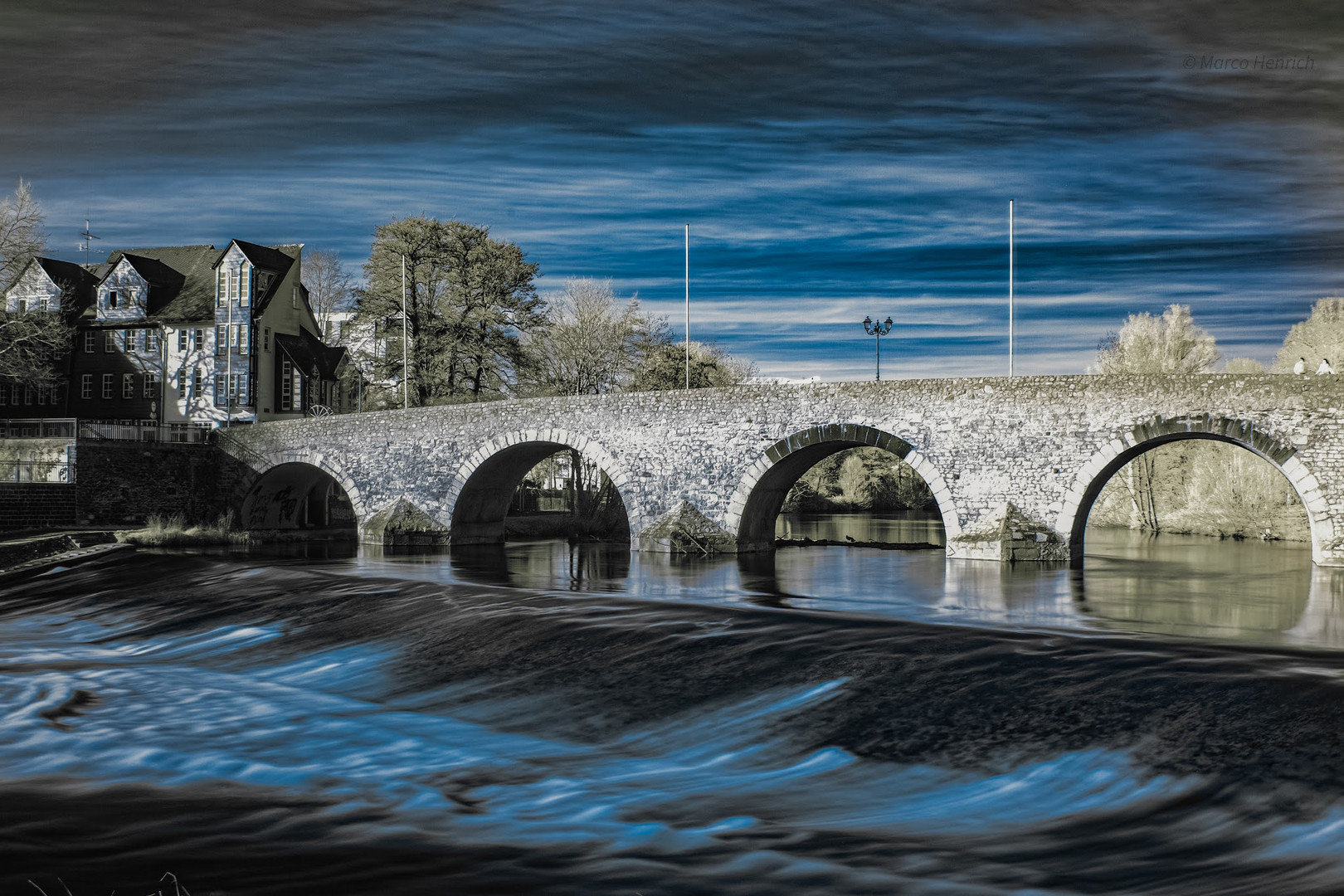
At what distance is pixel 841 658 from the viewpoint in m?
10.2

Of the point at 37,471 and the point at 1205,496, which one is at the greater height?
the point at 37,471

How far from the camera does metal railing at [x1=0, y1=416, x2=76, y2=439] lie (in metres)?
32.5

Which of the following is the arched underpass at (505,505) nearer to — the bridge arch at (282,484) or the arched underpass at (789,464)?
the bridge arch at (282,484)

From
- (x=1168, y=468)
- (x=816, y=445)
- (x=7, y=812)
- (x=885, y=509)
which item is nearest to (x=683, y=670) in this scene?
(x=7, y=812)

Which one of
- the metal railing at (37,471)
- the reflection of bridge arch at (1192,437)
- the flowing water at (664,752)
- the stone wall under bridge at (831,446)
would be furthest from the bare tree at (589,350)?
the flowing water at (664,752)

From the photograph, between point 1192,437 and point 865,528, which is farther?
point 865,528

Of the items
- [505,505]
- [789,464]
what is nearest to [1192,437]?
[789,464]

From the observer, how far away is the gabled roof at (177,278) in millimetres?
45188

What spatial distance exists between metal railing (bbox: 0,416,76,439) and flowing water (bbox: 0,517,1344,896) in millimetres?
19852

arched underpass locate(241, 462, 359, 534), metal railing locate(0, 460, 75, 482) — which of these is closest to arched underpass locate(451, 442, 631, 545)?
arched underpass locate(241, 462, 359, 534)

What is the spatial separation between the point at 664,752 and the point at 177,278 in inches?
1762

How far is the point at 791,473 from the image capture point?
2658 centimetres

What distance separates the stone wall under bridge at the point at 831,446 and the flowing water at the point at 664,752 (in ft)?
→ 20.1

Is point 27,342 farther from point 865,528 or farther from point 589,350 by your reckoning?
point 865,528
